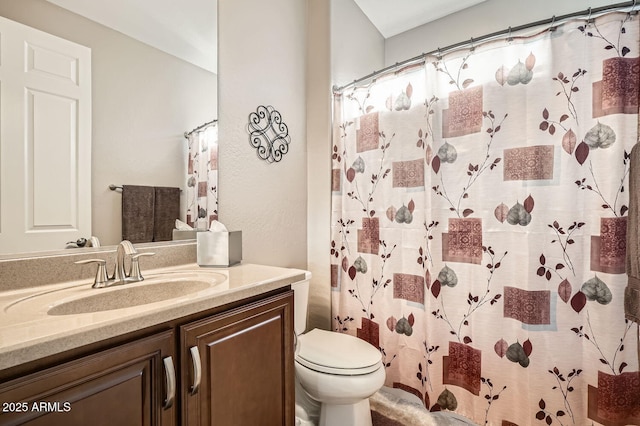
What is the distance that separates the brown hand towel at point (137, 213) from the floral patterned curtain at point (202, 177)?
0.18 metres

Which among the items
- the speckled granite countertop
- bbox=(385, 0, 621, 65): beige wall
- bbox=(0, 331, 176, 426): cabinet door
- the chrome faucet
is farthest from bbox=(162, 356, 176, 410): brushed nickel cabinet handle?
bbox=(385, 0, 621, 65): beige wall

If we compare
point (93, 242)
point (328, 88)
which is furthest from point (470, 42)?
point (93, 242)

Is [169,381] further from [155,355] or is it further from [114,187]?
[114,187]

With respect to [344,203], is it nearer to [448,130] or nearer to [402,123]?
[402,123]

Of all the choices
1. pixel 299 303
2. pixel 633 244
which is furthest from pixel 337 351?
pixel 633 244

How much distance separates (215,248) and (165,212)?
30cm

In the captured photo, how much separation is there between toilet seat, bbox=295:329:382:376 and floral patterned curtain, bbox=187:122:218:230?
806 mm

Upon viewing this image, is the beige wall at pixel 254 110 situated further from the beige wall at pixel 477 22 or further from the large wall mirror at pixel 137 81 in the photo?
the beige wall at pixel 477 22

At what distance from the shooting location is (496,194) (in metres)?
1.36

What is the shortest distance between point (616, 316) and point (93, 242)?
205cm

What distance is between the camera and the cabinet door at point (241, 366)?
2.70 feet

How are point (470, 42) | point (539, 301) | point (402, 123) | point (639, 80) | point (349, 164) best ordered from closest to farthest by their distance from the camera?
point (639, 80), point (539, 301), point (470, 42), point (402, 123), point (349, 164)

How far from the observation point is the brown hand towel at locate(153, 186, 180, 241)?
4.40 ft

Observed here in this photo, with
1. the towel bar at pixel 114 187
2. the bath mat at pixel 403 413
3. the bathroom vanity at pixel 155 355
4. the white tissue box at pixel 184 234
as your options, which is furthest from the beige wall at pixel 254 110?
the bath mat at pixel 403 413
